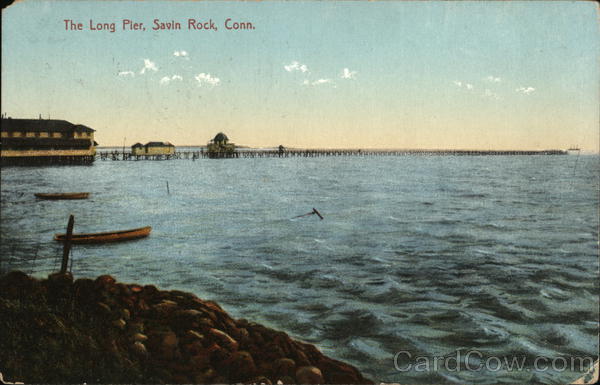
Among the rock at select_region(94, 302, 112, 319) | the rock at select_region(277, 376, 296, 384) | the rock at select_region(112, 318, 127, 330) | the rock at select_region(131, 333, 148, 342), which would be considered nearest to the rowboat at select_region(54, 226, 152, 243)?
the rock at select_region(94, 302, 112, 319)

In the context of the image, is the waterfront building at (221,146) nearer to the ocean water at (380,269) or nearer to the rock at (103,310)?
the ocean water at (380,269)

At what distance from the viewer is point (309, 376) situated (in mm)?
5246

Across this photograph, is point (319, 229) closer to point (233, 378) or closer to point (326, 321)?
point (326, 321)

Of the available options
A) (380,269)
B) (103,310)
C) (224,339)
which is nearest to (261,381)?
(224,339)

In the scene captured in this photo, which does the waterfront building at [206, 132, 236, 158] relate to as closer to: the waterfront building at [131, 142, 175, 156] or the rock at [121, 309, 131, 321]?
the waterfront building at [131, 142, 175, 156]

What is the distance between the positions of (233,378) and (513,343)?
510 cm

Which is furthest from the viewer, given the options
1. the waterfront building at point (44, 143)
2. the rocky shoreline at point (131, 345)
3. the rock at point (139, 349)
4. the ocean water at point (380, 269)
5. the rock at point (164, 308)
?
the waterfront building at point (44, 143)

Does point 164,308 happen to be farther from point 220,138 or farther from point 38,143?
point 220,138

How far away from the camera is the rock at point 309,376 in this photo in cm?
525

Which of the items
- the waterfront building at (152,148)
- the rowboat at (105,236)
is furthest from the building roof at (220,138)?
the rowboat at (105,236)
